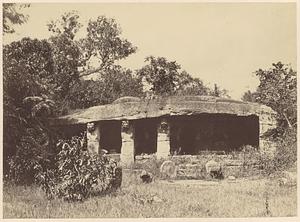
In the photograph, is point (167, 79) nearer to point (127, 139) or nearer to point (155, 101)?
point (155, 101)

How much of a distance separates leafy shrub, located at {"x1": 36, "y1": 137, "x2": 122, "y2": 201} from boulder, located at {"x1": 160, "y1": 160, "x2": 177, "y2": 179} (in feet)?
2.33

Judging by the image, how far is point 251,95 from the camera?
262 inches

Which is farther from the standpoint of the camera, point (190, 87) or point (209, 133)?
point (209, 133)

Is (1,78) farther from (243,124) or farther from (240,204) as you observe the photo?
(243,124)

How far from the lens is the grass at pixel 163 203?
16.0 feet

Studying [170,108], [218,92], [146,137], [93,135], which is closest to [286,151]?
[218,92]

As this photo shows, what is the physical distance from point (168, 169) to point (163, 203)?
3.94 feet

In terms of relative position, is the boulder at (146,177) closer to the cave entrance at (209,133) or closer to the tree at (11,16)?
the cave entrance at (209,133)

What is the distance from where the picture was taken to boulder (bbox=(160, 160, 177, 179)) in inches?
242

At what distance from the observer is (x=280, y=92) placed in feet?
20.7

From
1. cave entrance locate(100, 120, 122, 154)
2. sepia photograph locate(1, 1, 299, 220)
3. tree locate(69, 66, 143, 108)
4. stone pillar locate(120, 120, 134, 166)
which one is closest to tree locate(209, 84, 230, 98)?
sepia photograph locate(1, 1, 299, 220)

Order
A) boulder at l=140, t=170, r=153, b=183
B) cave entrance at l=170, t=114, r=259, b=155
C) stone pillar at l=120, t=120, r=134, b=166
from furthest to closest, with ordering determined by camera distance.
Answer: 1. cave entrance at l=170, t=114, r=259, b=155
2. stone pillar at l=120, t=120, r=134, b=166
3. boulder at l=140, t=170, r=153, b=183

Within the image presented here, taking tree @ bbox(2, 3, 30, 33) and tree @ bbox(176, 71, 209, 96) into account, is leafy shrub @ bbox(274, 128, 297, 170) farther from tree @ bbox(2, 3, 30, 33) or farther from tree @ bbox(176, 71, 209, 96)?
tree @ bbox(2, 3, 30, 33)

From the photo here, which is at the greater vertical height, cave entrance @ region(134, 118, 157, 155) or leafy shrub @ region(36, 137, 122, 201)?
cave entrance @ region(134, 118, 157, 155)
